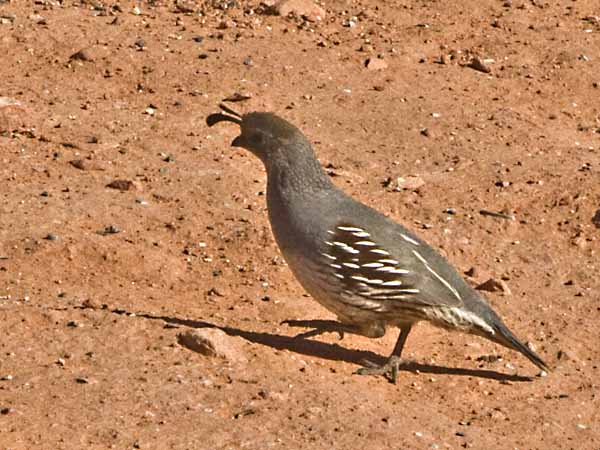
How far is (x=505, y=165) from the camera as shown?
10.6 m

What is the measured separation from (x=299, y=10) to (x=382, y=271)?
16.3 feet

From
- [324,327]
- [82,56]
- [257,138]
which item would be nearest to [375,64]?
[82,56]

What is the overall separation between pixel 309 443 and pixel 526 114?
5.40 metres

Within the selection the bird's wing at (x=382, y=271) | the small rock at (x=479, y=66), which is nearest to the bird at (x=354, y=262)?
the bird's wing at (x=382, y=271)

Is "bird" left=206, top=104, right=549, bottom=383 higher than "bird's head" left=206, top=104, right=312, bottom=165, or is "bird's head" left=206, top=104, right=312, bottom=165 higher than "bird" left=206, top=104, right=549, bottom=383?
"bird's head" left=206, top=104, right=312, bottom=165

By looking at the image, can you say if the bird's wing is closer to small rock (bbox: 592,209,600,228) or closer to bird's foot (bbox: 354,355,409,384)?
bird's foot (bbox: 354,355,409,384)

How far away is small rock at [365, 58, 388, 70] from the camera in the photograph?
11.8 m

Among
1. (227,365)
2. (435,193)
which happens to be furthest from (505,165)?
(227,365)

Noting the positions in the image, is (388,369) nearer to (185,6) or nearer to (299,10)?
(299,10)

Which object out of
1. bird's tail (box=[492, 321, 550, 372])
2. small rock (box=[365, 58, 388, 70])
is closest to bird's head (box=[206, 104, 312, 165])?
bird's tail (box=[492, 321, 550, 372])

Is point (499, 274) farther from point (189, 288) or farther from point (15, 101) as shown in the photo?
point (15, 101)

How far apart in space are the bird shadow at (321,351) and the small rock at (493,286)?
41.3 inches

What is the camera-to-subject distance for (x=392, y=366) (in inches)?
316

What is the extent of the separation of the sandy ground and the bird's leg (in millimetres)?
70
